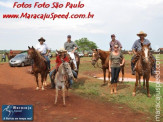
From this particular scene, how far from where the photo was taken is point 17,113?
7.36m

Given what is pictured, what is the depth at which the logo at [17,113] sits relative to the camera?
→ 6.86 metres

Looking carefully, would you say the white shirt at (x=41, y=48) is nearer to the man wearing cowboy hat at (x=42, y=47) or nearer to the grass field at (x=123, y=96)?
the man wearing cowboy hat at (x=42, y=47)

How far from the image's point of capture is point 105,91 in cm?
1106

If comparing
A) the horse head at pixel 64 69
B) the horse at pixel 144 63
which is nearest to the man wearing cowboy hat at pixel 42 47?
the horse head at pixel 64 69

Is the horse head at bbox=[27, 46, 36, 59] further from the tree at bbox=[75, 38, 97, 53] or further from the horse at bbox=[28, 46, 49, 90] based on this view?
the tree at bbox=[75, 38, 97, 53]

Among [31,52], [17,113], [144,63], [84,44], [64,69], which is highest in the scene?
[84,44]

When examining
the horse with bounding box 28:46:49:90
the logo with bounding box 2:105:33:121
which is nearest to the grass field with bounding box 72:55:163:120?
the horse with bounding box 28:46:49:90

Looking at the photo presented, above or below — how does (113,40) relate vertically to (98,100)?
above

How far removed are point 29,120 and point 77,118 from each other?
171cm

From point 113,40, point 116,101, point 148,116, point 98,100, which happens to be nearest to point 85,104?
point 98,100

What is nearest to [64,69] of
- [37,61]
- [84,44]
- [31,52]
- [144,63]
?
[31,52]

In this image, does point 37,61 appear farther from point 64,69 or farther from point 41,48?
point 64,69

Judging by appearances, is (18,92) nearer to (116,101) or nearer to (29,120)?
(29,120)

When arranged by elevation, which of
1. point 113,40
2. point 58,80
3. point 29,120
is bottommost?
point 29,120
